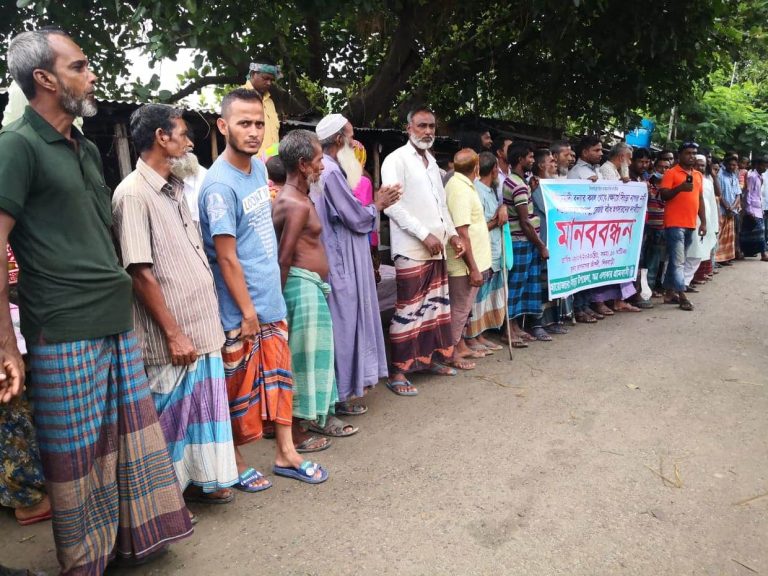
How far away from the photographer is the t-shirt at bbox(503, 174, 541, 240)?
17.7 feet

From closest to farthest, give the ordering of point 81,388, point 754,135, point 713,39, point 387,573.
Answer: point 81,388
point 387,573
point 713,39
point 754,135

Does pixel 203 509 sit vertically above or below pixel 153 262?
below

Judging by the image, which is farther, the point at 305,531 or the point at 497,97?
the point at 497,97

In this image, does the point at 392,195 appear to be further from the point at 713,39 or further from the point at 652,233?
the point at 713,39

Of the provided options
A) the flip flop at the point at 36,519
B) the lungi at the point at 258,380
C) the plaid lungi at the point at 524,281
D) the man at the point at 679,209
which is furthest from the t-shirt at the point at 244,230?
the man at the point at 679,209

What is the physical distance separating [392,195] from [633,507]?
2253 millimetres

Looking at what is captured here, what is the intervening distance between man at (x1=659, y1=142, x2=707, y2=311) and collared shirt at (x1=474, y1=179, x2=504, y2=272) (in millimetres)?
2785

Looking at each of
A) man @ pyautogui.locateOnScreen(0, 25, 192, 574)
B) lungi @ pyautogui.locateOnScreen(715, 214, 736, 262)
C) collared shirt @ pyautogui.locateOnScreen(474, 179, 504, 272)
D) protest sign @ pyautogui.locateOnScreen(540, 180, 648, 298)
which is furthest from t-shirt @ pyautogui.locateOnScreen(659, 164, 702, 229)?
man @ pyautogui.locateOnScreen(0, 25, 192, 574)

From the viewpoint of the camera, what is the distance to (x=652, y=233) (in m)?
7.50

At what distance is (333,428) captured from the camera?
369cm

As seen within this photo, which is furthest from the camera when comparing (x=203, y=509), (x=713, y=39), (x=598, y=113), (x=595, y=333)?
(x=598, y=113)

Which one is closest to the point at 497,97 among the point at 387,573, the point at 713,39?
the point at 713,39

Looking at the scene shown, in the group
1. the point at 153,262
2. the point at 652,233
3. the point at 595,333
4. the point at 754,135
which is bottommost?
the point at 595,333

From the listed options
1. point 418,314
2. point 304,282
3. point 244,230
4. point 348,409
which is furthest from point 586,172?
point 244,230
